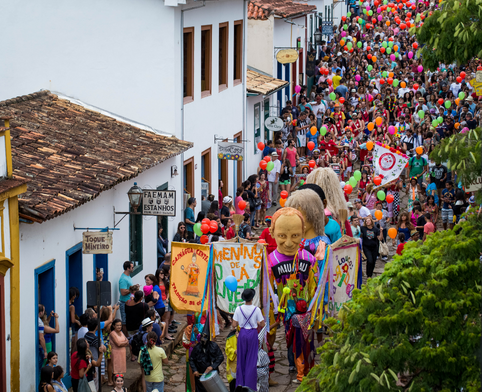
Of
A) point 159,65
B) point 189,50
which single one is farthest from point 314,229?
point 189,50

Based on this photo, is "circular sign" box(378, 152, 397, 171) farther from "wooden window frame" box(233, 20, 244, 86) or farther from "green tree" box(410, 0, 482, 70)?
"green tree" box(410, 0, 482, 70)

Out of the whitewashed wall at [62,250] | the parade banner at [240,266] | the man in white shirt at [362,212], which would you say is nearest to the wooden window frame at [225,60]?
the man in white shirt at [362,212]

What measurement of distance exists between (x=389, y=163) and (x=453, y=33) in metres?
12.5

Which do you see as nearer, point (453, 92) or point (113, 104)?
point (113, 104)

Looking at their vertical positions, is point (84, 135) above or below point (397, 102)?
above

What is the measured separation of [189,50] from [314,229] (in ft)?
23.2

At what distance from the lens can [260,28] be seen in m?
29.7

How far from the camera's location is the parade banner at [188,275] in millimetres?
12406

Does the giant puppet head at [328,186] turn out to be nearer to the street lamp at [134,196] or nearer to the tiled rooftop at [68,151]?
the tiled rooftop at [68,151]

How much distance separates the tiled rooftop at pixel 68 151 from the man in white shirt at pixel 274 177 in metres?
6.80

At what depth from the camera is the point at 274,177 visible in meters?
23.8

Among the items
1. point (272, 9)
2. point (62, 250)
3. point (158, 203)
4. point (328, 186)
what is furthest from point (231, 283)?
point (272, 9)

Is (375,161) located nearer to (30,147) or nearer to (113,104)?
Answer: (113,104)

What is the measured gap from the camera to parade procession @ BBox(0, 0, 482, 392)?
22.5 ft
